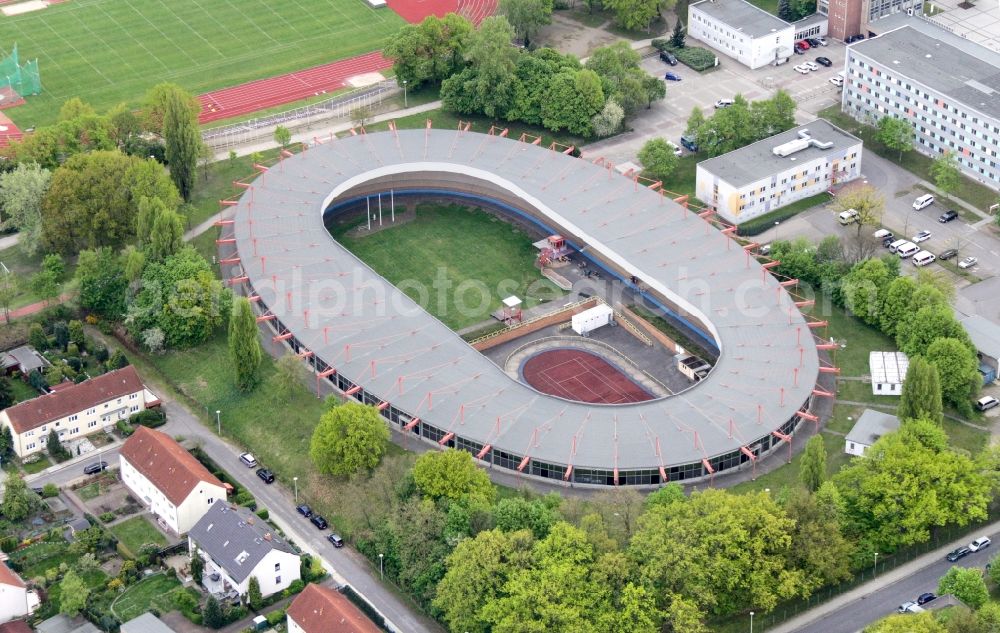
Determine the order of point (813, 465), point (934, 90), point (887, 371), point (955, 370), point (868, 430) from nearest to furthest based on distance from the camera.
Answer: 1. point (813, 465)
2. point (868, 430)
3. point (955, 370)
4. point (887, 371)
5. point (934, 90)

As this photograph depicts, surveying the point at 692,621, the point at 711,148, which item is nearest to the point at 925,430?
the point at 692,621

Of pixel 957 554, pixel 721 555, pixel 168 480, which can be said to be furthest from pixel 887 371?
pixel 168 480

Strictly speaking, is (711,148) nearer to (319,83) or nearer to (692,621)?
(319,83)

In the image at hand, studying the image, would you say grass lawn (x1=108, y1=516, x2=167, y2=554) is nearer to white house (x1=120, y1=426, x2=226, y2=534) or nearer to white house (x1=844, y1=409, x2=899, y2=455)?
white house (x1=120, y1=426, x2=226, y2=534)

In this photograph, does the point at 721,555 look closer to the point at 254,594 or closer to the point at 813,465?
the point at 813,465

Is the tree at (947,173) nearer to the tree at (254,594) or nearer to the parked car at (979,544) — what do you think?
the parked car at (979,544)

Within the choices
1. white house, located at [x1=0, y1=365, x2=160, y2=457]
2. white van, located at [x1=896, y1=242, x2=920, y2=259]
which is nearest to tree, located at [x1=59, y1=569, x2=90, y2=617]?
white house, located at [x1=0, y1=365, x2=160, y2=457]
